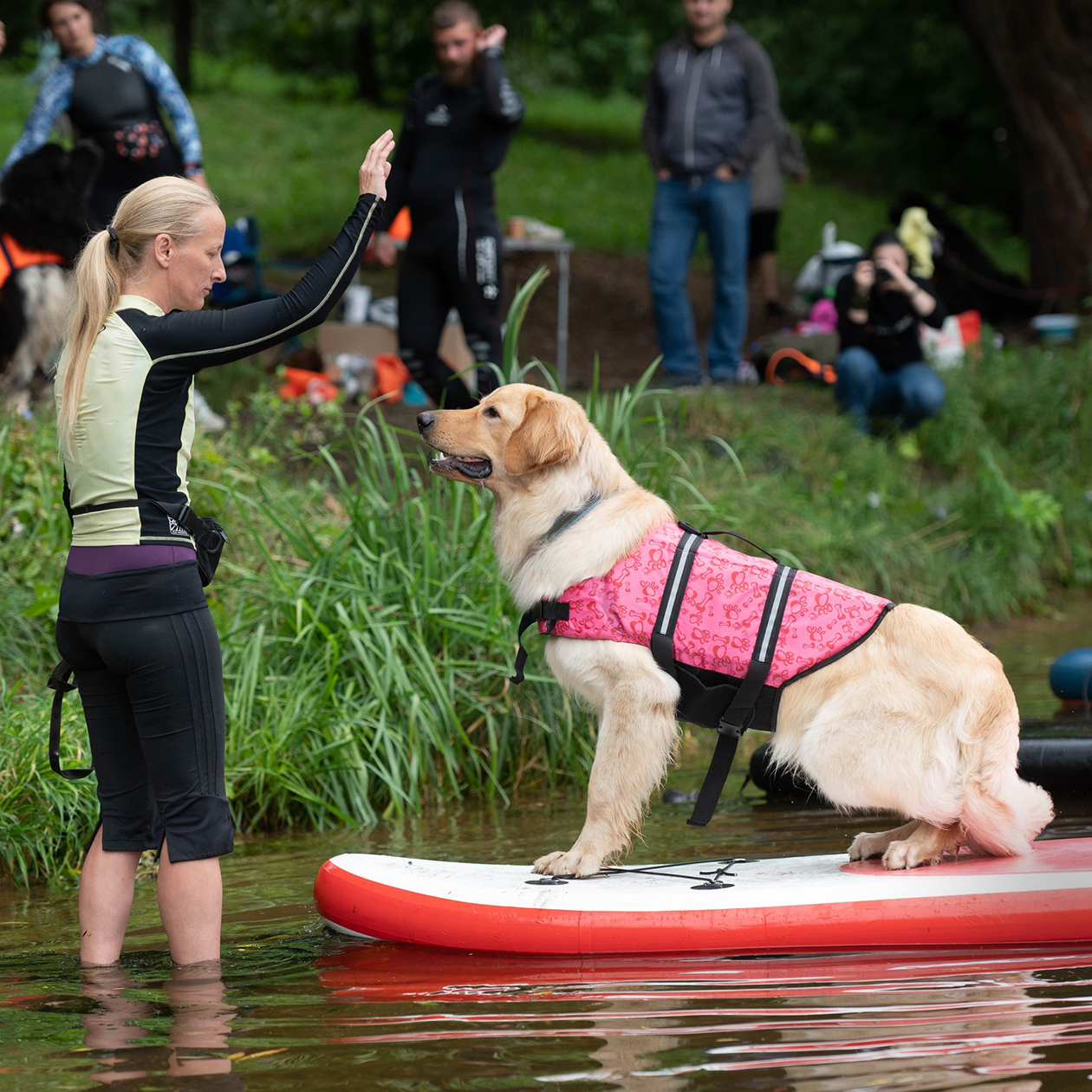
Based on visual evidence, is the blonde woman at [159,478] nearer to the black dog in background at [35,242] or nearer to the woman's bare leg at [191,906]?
the woman's bare leg at [191,906]

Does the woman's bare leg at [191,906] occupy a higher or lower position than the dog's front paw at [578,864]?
higher

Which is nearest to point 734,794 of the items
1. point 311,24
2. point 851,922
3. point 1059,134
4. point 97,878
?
point 851,922

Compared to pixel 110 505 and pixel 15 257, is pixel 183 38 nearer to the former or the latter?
pixel 15 257

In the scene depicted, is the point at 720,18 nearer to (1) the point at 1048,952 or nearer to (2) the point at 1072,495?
(2) the point at 1072,495

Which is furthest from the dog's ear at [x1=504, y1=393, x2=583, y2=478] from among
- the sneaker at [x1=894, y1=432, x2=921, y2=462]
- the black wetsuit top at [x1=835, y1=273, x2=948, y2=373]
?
the sneaker at [x1=894, y1=432, x2=921, y2=462]

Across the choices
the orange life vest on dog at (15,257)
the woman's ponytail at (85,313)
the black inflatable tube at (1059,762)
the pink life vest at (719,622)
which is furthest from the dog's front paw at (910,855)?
the orange life vest on dog at (15,257)

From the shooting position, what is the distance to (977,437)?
916 cm

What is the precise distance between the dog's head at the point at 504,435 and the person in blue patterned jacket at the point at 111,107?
4265mm

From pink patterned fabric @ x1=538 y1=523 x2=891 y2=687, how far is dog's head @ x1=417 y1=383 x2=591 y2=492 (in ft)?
1.23

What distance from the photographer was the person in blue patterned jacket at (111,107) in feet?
24.2

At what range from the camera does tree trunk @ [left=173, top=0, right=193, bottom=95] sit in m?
21.3

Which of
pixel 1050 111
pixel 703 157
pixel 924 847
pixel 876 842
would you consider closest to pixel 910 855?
pixel 924 847

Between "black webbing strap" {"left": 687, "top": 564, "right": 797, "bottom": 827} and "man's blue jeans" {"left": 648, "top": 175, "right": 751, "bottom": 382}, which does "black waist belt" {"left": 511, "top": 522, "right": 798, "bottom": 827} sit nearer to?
"black webbing strap" {"left": 687, "top": 564, "right": 797, "bottom": 827}

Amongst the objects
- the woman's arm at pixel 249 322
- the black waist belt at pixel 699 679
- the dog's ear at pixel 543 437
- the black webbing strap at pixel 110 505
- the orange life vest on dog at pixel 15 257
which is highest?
the orange life vest on dog at pixel 15 257
